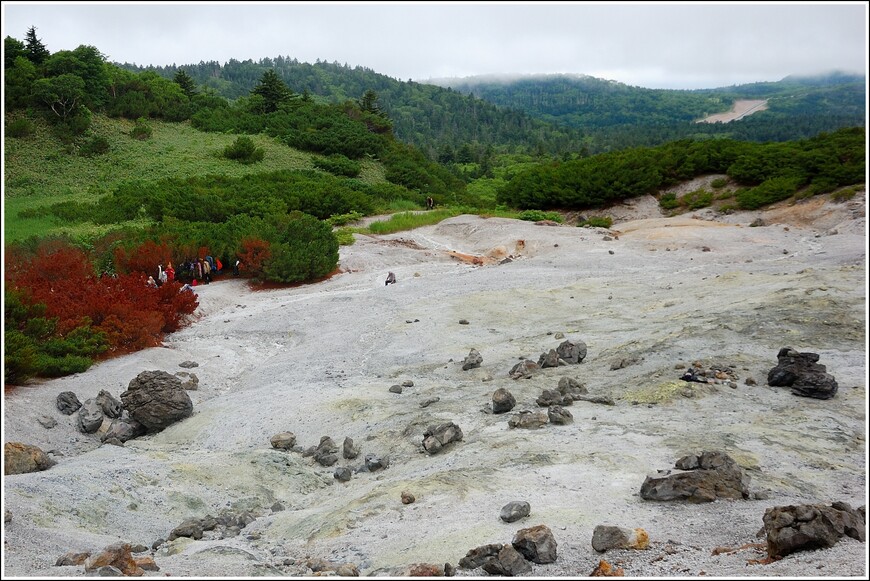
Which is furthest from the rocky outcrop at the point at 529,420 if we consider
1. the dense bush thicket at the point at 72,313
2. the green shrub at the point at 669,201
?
the green shrub at the point at 669,201

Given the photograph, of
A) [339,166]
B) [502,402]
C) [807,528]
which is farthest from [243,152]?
[807,528]

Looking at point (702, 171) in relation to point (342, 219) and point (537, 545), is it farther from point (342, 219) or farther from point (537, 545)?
point (537, 545)

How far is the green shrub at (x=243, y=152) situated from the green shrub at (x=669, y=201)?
955 inches

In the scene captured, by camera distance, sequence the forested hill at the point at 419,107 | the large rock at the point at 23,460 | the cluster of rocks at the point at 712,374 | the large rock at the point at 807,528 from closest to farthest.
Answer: the large rock at the point at 807,528 → the large rock at the point at 23,460 → the cluster of rocks at the point at 712,374 → the forested hill at the point at 419,107

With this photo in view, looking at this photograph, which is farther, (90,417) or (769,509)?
(90,417)

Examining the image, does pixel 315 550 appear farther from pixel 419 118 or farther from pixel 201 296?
pixel 419 118

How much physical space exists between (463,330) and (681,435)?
653cm

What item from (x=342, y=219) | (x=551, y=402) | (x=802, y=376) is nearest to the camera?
(x=802, y=376)

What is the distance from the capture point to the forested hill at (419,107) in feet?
374

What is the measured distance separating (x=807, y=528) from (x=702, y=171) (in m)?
27.8

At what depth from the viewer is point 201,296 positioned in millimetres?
16984

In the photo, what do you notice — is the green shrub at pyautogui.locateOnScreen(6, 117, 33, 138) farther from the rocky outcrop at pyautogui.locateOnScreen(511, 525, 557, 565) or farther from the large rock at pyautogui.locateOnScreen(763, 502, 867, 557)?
the large rock at pyautogui.locateOnScreen(763, 502, 867, 557)

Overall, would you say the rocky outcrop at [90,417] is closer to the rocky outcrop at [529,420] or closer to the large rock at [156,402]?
the large rock at [156,402]

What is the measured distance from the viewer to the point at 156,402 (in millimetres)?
9406
